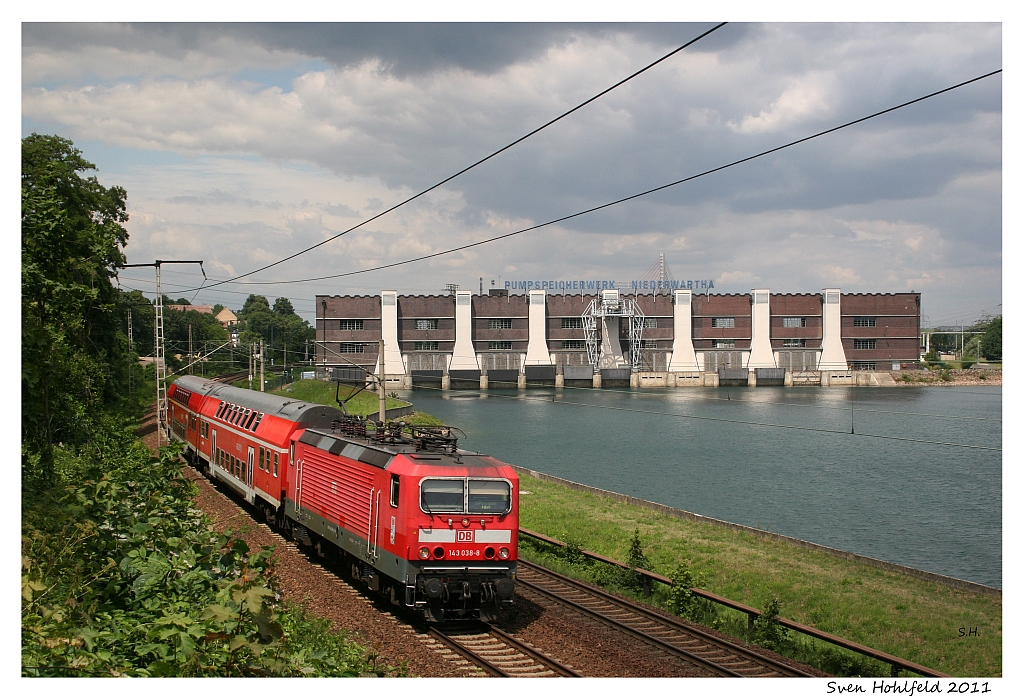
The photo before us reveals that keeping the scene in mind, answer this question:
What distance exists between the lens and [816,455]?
5362 centimetres

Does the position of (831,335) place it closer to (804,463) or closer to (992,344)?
(992,344)

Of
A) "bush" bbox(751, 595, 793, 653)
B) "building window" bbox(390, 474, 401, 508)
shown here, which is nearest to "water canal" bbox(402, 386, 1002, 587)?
"bush" bbox(751, 595, 793, 653)

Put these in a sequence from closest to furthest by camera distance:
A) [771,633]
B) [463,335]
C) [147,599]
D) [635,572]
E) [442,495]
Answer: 1. [147,599]
2. [442,495]
3. [771,633]
4. [635,572]
5. [463,335]

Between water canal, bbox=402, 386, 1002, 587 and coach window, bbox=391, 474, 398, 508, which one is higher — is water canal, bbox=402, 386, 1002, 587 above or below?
below

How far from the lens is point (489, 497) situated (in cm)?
1492

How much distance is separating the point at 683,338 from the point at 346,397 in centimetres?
5845

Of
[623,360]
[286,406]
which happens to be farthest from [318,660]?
[623,360]

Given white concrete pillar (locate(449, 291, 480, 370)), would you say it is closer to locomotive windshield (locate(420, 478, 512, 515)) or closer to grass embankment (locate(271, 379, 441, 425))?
grass embankment (locate(271, 379, 441, 425))

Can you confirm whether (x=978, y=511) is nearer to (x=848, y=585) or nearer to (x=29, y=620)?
(x=848, y=585)

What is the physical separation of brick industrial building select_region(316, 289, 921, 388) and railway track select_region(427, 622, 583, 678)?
99.8 m

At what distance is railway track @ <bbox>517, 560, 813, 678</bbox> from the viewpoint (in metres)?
13.6

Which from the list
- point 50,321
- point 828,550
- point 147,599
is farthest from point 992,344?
point 147,599

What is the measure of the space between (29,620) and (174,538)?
2.13m

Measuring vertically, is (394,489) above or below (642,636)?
above
